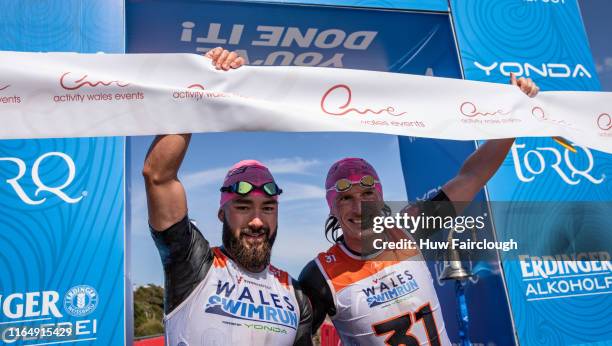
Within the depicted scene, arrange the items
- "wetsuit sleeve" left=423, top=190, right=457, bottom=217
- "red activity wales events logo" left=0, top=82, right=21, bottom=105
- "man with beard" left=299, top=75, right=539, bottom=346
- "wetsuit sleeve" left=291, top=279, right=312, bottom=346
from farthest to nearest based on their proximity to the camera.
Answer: "wetsuit sleeve" left=423, top=190, right=457, bottom=217, "man with beard" left=299, top=75, right=539, bottom=346, "wetsuit sleeve" left=291, top=279, right=312, bottom=346, "red activity wales events logo" left=0, top=82, right=21, bottom=105

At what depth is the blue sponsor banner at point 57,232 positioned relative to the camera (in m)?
3.46

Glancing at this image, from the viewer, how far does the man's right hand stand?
2951 millimetres

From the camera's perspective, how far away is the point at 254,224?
3299 mm

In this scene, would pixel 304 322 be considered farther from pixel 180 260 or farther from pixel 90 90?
pixel 90 90

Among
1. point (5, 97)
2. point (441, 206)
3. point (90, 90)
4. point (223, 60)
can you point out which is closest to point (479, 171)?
point (441, 206)

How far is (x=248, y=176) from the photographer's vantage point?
3445mm

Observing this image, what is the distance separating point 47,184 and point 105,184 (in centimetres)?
43

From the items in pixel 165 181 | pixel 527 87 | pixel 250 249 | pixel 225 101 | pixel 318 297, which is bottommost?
pixel 318 297

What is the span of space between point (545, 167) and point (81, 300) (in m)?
4.55

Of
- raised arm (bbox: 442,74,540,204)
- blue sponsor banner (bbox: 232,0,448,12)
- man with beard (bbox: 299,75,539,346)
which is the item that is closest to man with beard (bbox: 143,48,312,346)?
man with beard (bbox: 299,75,539,346)

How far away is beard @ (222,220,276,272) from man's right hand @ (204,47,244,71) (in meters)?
1.13

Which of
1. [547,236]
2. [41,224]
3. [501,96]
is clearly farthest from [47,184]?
[547,236]

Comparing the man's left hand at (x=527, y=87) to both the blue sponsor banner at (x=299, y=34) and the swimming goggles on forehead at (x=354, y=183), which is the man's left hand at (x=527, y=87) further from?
the blue sponsor banner at (x=299, y=34)

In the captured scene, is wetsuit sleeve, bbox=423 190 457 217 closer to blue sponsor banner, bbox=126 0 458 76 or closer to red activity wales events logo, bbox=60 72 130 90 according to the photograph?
blue sponsor banner, bbox=126 0 458 76
